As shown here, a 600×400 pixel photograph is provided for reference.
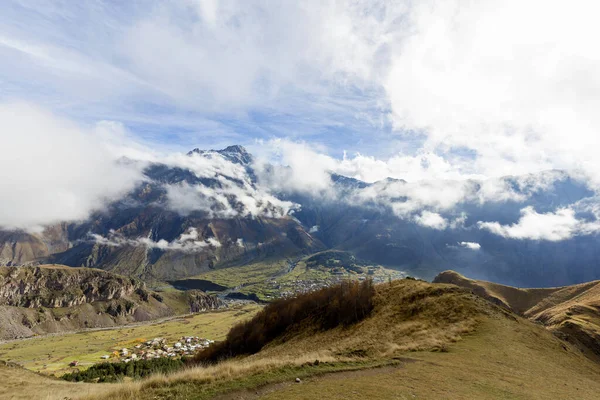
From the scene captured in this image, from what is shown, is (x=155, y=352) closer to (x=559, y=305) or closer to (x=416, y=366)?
(x=416, y=366)

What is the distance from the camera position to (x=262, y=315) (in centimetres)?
6153

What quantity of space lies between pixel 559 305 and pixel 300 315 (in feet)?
371

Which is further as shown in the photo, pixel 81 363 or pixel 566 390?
pixel 81 363

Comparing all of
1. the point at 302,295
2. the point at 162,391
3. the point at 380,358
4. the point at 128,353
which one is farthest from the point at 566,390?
the point at 128,353

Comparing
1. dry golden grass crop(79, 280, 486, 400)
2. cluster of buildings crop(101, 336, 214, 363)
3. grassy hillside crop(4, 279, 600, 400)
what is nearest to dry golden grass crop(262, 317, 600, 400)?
grassy hillside crop(4, 279, 600, 400)

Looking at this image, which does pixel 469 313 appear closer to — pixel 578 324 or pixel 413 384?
pixel 413 384

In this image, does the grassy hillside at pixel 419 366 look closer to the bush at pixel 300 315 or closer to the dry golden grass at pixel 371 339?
the dry golden grass at pixel 371 339

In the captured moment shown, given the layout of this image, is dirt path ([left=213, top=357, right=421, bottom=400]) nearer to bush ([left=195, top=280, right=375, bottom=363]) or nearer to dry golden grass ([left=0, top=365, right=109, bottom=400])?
dry golden grass ([left=0, top=365, right=109, bottom=400])

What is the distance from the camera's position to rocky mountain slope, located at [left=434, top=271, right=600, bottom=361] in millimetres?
62375

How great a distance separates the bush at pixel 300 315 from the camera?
48156 mm

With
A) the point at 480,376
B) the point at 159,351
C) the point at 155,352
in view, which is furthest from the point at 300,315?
the point at 159,351

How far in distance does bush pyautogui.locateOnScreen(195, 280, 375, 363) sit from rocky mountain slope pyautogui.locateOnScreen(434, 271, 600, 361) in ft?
142

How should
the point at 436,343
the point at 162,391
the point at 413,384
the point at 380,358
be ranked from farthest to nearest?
1. the point at 436,343
2. the point at 380,358
3. the point at 413,384
4. the point at 162,391

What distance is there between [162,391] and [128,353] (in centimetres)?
20381
